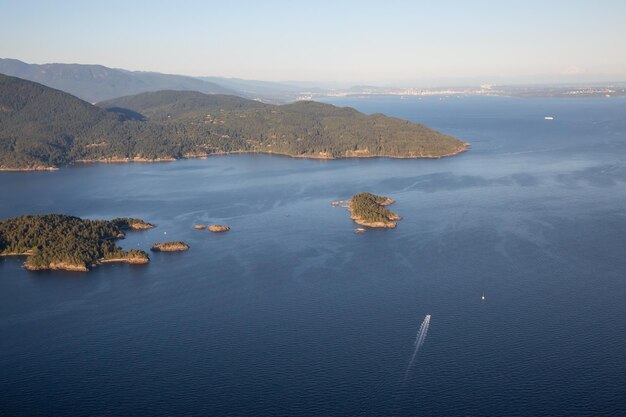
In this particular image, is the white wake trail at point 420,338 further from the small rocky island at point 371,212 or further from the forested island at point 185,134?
the forested island at point 185,134

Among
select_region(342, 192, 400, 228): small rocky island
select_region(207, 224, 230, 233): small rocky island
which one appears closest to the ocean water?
select_region(207, 224, 230, 233): small rocky island

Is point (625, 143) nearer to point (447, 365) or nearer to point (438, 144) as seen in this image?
point (438, 144)

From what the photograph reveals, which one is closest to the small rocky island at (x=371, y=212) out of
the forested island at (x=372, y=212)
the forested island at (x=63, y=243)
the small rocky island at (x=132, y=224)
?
the forested island at (x=372, y=212)

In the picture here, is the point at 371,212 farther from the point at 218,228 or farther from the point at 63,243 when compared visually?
the point at 63,243

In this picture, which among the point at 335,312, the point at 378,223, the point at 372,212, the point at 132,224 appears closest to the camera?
the point at 335,312

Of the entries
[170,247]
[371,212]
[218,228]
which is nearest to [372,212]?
[371,212]

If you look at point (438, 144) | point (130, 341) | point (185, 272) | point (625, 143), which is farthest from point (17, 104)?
point (625, 143)
